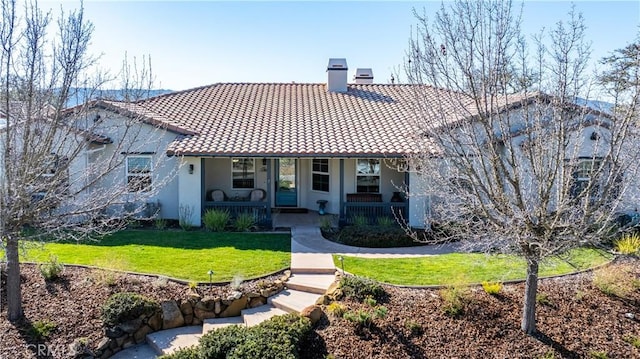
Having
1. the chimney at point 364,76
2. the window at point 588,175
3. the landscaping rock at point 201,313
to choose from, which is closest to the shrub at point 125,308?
the landscaping rock at point 201,313

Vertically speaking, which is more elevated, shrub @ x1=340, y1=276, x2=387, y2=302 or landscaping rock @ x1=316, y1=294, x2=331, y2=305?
shrub @ x1=340, y1=276, x2=387, y2=302

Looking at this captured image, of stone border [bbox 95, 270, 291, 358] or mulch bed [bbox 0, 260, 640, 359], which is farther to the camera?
stone border [bbox 95, 270, 291, 358]

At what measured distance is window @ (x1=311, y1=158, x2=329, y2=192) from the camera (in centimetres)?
1831

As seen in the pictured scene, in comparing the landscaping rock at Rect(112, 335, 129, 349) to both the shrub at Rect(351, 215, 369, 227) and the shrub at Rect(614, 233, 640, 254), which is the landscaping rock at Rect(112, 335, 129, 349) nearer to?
the shrub at Rect(351, 215, 369, 227)

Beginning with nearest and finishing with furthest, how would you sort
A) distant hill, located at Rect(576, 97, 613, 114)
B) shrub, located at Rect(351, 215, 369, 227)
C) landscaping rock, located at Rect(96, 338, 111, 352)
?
distant hill, located at Rect(576, 97, 613, 114)
landscaping rock, located at Rect(96, 338, 111, 352)
shrub, located at Rect(351, 215, 369, 227)

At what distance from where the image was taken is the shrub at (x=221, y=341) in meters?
6.92

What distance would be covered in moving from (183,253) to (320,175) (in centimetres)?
793

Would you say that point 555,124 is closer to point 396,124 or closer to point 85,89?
point 85,89

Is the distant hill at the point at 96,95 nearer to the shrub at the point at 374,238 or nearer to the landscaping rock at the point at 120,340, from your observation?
the landscaping rock at the point at 120,340

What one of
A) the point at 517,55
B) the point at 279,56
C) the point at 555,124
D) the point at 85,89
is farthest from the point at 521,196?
the point at 279,56

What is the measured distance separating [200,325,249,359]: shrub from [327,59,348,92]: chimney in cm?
1638

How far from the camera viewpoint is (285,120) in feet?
59.9

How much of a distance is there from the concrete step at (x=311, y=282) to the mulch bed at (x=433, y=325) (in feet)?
4.90

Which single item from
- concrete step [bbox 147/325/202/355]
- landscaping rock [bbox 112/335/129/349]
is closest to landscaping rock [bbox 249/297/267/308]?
concrete step [bbox 147/325/202/355]
